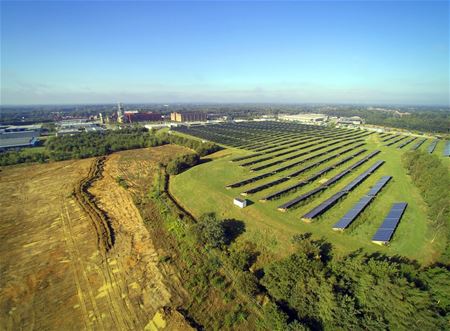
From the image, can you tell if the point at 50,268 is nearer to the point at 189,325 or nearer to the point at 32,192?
the point at 189,325

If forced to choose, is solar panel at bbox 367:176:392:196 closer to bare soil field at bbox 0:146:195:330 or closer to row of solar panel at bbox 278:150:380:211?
row of solar panel at bbox 278:150:380:211

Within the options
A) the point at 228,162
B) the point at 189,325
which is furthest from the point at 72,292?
the point at 228,162

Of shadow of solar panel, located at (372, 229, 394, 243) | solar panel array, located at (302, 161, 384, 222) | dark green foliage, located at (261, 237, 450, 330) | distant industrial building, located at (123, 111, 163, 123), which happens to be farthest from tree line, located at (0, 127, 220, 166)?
distant industrial building, located at (123, 111, 163, 123)

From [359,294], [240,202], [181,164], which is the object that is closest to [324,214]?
[240,202]

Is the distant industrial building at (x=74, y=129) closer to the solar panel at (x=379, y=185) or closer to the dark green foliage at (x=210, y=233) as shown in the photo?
the dark green foliage at (x=210, y=233)

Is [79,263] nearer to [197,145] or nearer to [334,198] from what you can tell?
[334,198]

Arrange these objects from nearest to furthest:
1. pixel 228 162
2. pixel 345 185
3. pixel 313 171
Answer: pixel 345 185, pixel 313 171, pixel 228 162
